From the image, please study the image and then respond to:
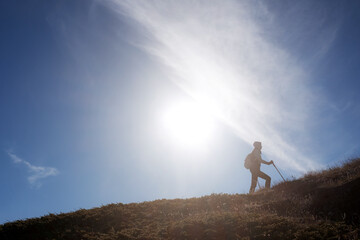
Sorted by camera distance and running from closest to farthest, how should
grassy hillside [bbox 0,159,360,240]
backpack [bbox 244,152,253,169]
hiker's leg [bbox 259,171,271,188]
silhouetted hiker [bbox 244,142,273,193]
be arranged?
grassy hillside [bbox 0,159,360,240] → hiker's leg [bbox 259,171,271,188] → silhouetted hiker [bbox 244,142,273,193] → backpack [bbox 244,152,253,169]

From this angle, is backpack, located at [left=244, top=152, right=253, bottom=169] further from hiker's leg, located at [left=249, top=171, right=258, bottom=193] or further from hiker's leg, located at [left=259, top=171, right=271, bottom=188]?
hiker's leg, located at [left=259, top=171, right=271, bottom=188]

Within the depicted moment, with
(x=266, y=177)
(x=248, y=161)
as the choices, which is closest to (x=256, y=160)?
(x=248, y=161)

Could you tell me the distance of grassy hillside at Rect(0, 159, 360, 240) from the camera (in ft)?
23.1

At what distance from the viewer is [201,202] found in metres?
11.6

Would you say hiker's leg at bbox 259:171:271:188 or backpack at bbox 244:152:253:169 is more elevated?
backpack at bbox 244:152:253:169

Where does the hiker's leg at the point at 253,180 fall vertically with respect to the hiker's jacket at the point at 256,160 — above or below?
below

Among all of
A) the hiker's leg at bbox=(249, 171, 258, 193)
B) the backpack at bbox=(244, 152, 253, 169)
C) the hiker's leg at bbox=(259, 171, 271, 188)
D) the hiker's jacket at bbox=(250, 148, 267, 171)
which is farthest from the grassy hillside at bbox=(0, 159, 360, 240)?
the backpack at bbox=(244, 152, 253, 169)

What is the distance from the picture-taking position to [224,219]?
26.4 ft

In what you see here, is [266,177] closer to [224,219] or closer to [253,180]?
[253,180]

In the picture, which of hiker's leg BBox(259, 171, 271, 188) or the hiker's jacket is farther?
the hiker's jacket

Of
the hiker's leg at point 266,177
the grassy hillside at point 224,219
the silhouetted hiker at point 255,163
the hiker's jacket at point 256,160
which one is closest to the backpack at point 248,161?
the silhouetted hiker at point 255,163

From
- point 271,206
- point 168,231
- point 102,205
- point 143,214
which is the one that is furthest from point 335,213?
point 102,205

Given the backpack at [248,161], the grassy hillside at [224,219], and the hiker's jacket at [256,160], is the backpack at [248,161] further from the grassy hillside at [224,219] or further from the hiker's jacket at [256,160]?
the grassy hillside at [224,219]

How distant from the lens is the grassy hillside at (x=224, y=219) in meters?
7.04
